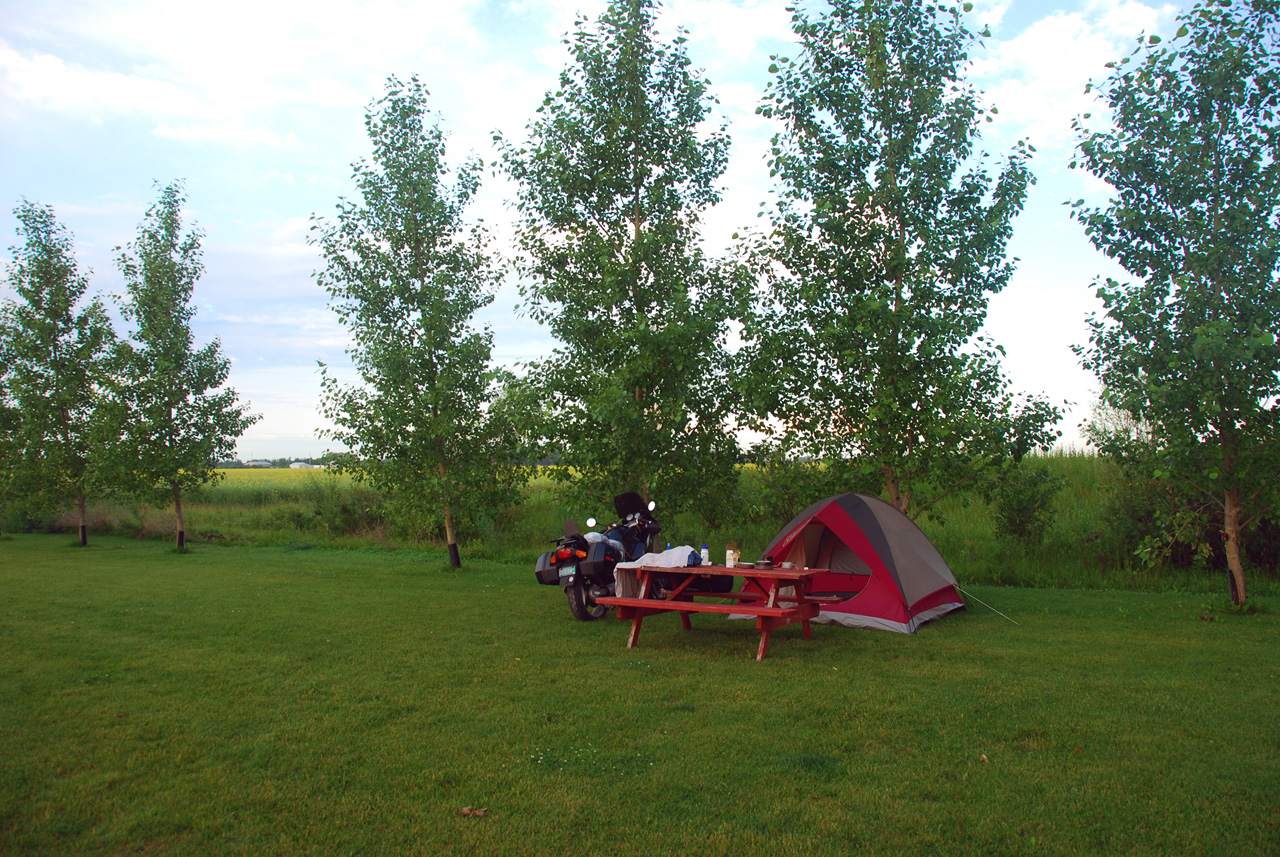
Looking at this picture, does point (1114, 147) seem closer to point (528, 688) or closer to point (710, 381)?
point (710, 381)

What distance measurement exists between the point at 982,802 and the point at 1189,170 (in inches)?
357

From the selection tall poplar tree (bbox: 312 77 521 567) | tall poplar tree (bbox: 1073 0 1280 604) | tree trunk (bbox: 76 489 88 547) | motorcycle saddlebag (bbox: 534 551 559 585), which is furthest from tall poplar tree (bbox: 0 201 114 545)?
tall poplar tree (bbox: 1073 0 1280 604)

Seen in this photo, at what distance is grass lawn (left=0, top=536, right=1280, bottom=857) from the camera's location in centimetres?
361

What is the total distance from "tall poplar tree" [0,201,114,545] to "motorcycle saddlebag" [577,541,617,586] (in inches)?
690

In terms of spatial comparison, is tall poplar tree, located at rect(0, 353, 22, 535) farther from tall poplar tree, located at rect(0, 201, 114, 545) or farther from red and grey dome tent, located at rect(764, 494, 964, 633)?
red and grey dome tent, located at rect(764, 494, 964, 633)

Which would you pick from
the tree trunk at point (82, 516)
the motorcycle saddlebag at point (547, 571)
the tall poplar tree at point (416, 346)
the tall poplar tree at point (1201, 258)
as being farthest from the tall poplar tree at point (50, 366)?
the tall poplar tree at point (1201, 258)

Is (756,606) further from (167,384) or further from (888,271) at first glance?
(167,384)

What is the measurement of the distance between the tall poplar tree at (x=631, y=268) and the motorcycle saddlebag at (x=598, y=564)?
7.00ft

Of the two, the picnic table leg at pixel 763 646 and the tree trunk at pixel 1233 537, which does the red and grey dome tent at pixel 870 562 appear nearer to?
the picnic table leg at pixel 763 646

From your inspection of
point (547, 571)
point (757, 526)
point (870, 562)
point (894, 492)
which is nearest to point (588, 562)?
point (547, 571)

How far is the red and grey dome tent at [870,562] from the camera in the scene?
878 centimetres

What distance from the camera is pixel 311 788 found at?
13.3 feet

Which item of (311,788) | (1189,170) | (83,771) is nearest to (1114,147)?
(1189,170)

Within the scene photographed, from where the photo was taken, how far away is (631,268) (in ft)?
38.5
